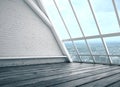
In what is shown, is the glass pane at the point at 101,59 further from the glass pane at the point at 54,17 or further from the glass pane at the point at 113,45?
the glass pane at the point at 54,17

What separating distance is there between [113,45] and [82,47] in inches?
80.4

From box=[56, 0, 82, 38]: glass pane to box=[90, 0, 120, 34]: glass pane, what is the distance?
1470 millimetres

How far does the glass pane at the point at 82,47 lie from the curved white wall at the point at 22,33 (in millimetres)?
1320

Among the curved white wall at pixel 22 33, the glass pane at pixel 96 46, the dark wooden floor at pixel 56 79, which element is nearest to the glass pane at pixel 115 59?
the glass pane at pixel 96 46

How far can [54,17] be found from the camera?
9641mm

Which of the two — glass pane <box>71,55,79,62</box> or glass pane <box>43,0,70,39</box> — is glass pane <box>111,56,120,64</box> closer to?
glass pane <box>71,55,79,62</box>

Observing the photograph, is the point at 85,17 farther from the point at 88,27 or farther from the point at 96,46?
the point at 96,46

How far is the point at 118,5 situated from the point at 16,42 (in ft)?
15.5

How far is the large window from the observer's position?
7.43 m

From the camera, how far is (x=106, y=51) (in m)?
8.23

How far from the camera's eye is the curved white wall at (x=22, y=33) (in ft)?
22.7

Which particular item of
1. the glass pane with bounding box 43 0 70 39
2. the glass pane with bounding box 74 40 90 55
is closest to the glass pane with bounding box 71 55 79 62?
the glass pane with bounding box 74 40 90 55

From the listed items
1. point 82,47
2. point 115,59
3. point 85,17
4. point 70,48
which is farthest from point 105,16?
point 70,48

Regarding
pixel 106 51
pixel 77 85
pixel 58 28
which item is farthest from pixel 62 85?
pixel 58 28
